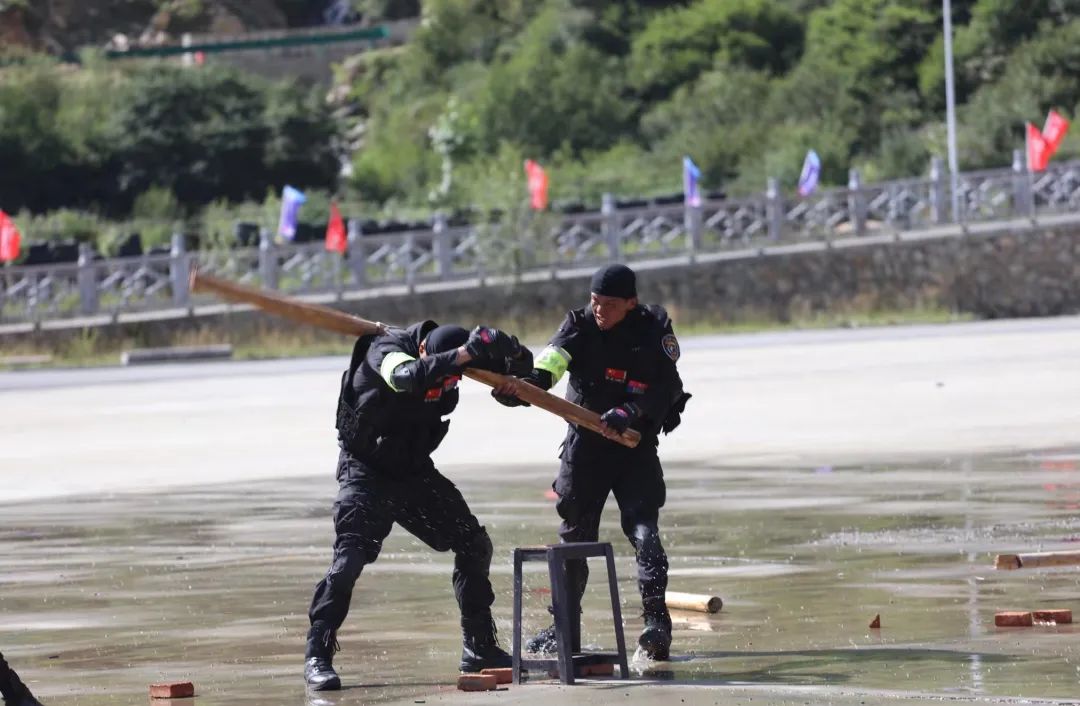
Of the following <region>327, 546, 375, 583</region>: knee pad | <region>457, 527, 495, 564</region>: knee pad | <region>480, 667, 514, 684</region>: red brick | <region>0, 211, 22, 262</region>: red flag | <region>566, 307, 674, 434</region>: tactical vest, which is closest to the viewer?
<region>480, 667, 514, 684</region>: red brick

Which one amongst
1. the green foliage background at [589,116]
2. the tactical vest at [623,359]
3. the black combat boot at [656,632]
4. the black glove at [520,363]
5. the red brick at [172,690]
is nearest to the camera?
the red brick at [172,690]

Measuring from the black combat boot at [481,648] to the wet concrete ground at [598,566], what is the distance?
0.12 m

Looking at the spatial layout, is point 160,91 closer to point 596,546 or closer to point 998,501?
point 998,501

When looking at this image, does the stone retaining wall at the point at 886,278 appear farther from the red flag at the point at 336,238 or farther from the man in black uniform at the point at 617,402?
the man in black uniform at the point at 617,402

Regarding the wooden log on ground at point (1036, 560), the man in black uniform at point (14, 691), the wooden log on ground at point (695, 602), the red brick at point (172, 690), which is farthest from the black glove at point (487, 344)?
the wooden log on ground at point (1036, 560)

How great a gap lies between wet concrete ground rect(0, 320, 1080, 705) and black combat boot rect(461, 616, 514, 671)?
119mm

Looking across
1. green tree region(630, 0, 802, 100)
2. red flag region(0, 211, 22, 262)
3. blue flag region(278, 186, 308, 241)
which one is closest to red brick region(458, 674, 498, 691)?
red flag region(0, 211, 22, 262)

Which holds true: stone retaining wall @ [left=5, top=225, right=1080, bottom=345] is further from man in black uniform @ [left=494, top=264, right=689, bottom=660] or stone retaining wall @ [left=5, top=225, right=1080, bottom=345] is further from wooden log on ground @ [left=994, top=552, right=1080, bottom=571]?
man in black uniform @ [left=494, top=264, right=689, bottom=660]

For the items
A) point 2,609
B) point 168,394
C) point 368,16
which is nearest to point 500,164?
point 368,16

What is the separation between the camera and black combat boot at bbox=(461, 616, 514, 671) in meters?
9.60

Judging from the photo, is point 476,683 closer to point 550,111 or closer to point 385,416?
point 385,416

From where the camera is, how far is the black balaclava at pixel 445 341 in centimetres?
926

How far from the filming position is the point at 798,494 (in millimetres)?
16391

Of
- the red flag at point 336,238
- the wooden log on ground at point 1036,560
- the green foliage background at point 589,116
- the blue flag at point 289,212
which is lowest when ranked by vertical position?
the wooden log on ground at point 1036,560
